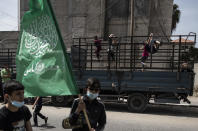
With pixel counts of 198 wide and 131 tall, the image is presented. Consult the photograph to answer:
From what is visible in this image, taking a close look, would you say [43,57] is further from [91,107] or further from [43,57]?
[91,107]

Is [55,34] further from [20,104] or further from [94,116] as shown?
[94,116]

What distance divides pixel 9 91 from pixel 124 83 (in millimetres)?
6335

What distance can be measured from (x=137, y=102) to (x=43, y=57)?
242 inches

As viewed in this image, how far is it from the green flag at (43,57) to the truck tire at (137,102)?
5.92 m

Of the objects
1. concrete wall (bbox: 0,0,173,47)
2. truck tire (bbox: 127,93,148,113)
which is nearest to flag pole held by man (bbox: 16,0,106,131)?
truck tire (bbox: 127,93,148,113)

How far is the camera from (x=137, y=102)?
8.08 metres

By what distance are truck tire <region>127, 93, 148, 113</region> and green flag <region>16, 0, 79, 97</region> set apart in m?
5.92

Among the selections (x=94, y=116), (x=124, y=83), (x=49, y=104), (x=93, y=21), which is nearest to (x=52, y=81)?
(x=94, y=116)

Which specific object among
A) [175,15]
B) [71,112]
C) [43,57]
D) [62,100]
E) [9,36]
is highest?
[175,15]

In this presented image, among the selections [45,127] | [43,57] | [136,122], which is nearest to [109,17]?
[136,122]

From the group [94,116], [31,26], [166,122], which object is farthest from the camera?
[166,122]

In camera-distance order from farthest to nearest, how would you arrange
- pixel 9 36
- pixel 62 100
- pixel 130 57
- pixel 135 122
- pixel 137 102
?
pixel 9 36 → pixel 130 57 → pixel 62 100 → pixel 137 102 → pixel 135 122

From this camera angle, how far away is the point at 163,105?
32.7ft

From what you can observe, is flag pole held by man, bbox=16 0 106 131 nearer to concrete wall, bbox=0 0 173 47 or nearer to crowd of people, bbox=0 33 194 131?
crowd of people, bbox=0 33 194 131
